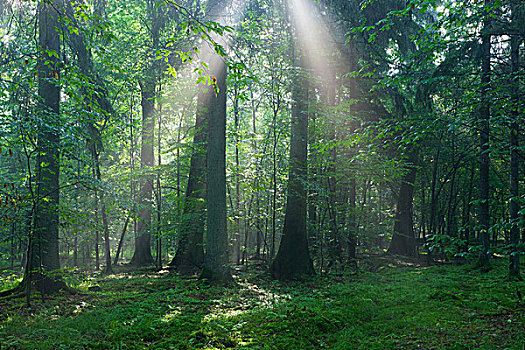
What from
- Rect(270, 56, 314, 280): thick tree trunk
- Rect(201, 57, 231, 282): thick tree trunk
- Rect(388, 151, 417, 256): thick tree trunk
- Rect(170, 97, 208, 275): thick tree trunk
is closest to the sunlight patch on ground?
Rect(201, 57, 231, 282): thick tree trunk

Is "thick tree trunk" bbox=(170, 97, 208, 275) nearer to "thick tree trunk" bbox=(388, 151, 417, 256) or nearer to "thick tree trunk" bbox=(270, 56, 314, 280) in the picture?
"thick tree trunk" bbox=(270, 56, 314, 280)

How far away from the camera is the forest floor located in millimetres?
4434

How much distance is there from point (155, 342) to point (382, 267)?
1118 cm

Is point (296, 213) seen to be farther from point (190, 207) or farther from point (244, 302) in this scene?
point (244, 302)

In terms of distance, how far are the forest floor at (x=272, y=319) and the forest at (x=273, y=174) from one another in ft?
0.14

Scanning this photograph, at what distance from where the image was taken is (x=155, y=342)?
4.55m

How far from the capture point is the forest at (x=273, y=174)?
468 centimetres

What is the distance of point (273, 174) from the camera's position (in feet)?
35.9

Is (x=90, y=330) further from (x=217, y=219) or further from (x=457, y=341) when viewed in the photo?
(x=457, y=341)

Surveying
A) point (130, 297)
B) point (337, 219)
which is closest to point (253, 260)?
point (337, 219)

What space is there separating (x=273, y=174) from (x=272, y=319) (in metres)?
5.88

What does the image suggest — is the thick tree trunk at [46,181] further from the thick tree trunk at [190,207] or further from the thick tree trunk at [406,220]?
the thick tree trunk at [406,220]

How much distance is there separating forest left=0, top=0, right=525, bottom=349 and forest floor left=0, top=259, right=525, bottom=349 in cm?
4

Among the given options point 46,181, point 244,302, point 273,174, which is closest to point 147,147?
Result: point 273,174
